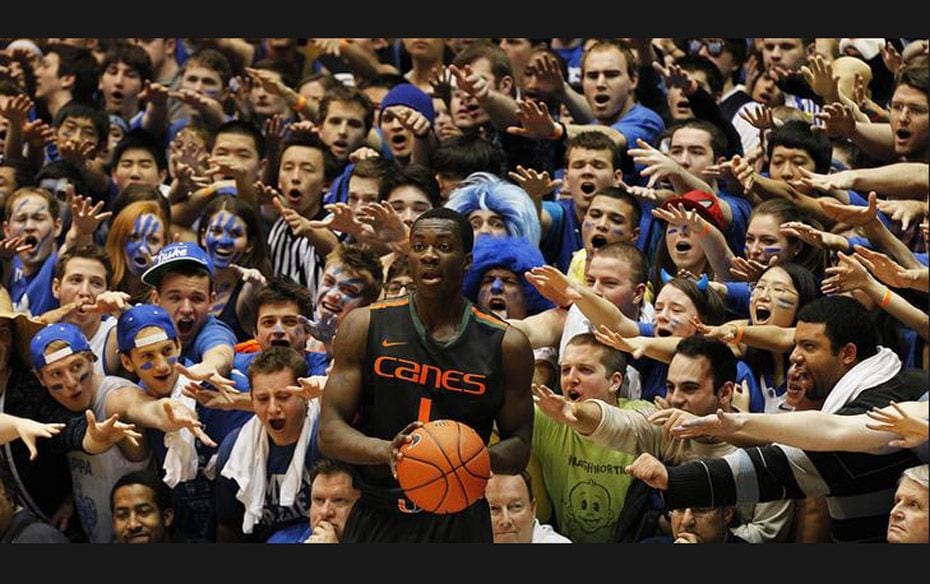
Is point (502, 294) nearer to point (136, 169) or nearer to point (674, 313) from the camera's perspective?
point (674, 313)

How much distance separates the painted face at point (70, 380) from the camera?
8.77 metres

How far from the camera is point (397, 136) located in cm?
1025

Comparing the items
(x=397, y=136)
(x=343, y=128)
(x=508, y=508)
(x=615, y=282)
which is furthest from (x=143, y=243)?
(x=508, y=508)

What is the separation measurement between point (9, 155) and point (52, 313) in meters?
1.70

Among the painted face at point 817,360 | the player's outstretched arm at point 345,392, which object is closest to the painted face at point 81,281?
the player's outstretched arm at point 345,392

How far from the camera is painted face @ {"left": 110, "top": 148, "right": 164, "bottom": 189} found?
10.5m

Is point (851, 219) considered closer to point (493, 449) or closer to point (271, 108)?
point (493, 449)

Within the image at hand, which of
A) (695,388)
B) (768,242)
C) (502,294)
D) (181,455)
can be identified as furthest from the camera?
(502,294)

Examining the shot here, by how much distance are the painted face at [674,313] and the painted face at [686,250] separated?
1.08 feet

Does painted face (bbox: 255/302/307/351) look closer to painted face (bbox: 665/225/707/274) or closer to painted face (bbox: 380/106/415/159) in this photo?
painted face (bbox: 380/106/415/159)

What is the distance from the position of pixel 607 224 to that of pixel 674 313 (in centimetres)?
64

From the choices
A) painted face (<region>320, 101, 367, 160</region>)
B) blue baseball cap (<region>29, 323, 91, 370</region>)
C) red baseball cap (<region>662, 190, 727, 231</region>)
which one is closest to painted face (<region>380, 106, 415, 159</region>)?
painted face (<region>320, 101, 367, 160</region>)

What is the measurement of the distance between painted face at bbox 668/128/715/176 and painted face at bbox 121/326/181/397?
8.19 feet

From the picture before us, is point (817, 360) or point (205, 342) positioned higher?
point (817, 360)
